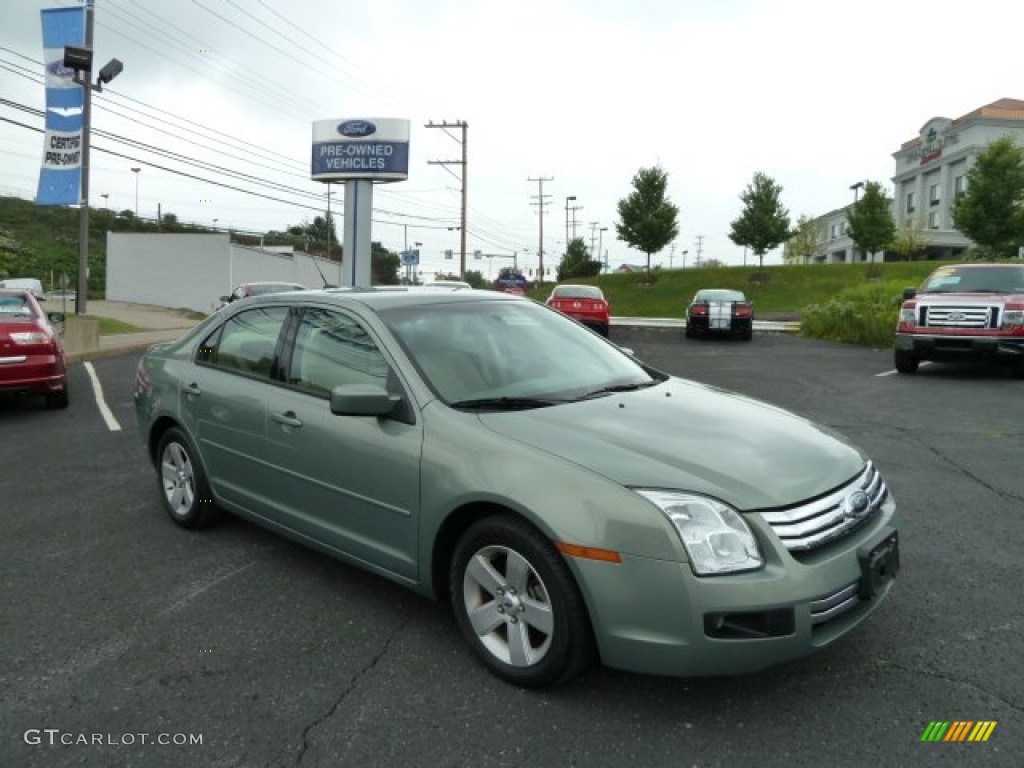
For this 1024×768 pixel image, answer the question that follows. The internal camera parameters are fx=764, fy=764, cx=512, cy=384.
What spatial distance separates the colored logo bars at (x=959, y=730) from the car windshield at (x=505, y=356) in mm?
1766

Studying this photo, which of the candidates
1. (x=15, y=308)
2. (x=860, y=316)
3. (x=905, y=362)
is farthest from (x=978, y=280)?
(x=15, y=308)

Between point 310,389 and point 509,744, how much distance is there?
1948 mm

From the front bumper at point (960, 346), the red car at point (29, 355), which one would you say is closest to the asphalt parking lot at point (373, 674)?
the red car at point (29, 355)

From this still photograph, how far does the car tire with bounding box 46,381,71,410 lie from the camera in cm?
907

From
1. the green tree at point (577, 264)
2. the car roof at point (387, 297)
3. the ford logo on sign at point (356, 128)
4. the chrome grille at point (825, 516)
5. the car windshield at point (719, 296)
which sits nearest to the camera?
the chrome grille at point (825, 516)

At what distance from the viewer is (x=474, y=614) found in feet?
9.65

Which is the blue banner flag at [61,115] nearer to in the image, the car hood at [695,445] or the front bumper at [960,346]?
the front bumper at [960,346]

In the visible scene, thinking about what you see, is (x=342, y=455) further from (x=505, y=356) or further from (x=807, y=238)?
(x=807, y=238)

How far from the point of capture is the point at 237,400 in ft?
13.5

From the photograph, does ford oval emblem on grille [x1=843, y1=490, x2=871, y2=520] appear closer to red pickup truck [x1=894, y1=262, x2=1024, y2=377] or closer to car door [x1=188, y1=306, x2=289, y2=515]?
car door [x1=188, y1=306, x2=289, y2=515]

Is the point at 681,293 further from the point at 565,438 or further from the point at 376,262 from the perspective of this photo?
the point at 376,262

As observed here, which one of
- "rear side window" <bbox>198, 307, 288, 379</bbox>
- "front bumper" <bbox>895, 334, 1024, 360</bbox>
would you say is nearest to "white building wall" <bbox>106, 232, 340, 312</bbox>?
"front bumper" <bbox>895, 334, 1024, 360</bbox>

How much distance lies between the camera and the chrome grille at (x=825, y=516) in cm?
254

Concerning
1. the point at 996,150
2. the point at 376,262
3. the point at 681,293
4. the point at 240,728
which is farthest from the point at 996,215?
the point at 376,262
